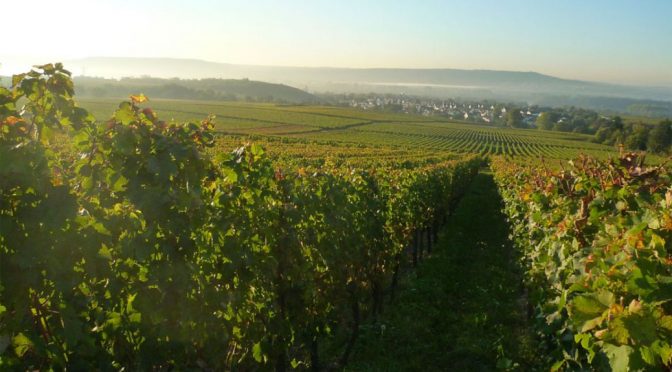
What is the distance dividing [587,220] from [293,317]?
10.2 ft

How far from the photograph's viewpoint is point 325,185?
20.6ft

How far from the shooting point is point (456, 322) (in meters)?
8.39

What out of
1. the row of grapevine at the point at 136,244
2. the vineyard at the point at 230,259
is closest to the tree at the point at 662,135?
the vineyard at the point at 230,259

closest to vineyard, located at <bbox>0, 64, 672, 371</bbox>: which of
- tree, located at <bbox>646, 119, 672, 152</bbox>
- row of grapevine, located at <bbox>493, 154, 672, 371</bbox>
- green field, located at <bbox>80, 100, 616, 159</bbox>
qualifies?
row of grapevine, located at <bbox>493, 154, 672, 371</bbox>

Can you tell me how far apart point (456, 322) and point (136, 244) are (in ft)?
21.6

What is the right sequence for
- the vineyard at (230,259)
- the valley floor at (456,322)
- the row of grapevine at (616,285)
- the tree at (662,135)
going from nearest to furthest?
1. the row of grapevine at (616,285)
2. the vineyard at (230,259)
3. the valley floor at (456,322)
4. the tree at (662,135)

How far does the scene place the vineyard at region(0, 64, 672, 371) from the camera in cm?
251

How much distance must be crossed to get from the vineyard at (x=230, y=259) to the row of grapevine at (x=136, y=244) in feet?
0.04

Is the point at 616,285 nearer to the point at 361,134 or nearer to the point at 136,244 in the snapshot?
the point at 136,244

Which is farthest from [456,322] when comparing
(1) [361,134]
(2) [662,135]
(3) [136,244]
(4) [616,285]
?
(2) [662,135]

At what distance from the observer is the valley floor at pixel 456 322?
686 centimetres

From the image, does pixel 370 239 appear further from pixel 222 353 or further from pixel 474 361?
pixel 222 353

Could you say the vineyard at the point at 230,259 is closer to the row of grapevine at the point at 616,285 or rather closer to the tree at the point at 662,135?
the row of grapevine at the point at 616,285

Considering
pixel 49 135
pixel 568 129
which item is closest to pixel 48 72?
pixel 49 135
